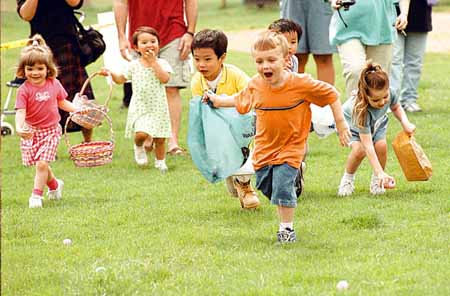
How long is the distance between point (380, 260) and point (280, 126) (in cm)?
109

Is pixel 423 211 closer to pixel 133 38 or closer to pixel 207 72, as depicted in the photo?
pixel 207 72

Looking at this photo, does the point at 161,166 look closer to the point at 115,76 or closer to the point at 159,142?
the point at 159,142

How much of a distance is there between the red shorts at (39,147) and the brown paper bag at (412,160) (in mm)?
2522

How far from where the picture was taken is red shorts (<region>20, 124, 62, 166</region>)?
8.00 meters

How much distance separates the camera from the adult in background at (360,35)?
8812 mm

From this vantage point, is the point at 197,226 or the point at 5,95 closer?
the point at 197,226

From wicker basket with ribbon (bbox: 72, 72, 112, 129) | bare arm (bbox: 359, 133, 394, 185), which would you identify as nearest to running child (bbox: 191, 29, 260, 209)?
bare arm (bbox: 359, 133, 394, 185)

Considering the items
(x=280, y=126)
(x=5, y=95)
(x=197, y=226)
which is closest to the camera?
(x=280, y=126)

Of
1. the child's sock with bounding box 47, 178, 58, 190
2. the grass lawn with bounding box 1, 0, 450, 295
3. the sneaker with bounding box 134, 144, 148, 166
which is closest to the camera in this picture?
the grass lawn with bounding box 1, 0, 450, 295

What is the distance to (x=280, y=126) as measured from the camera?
647 centimetres

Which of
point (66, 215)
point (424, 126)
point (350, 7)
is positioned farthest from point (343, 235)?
point (424, 126)

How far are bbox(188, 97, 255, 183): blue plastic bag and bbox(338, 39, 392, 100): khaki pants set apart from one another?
5.70ft

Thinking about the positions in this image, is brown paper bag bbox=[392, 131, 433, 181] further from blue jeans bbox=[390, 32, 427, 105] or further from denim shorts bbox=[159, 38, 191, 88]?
blue jeans bbox=[390, 32, 427, 105]

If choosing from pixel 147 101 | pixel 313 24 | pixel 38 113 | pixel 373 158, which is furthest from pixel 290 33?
pixel 313 24
